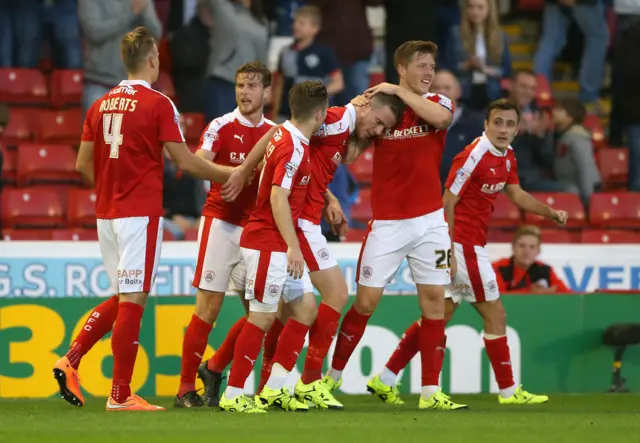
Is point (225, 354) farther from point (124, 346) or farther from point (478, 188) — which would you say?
point (478, 188)

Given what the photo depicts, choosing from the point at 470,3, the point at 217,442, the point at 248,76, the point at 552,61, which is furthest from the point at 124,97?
the point at 552,61

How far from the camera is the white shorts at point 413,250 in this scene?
8070 millimetres

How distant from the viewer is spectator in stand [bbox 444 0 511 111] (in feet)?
42.9

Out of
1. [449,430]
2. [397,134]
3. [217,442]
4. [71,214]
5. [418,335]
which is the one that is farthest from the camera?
[71,214]

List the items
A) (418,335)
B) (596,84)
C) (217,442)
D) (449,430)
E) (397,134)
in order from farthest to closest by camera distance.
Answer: (596,84), (418,335), (397,134), (449,430), (217,442)

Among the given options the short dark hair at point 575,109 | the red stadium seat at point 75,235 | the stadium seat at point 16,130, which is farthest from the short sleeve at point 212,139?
the short dark hair at point 575,109

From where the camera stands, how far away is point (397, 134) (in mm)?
8062

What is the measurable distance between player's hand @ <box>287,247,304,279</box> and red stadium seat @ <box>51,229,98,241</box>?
499 centimetres

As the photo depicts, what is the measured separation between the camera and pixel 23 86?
45.0ft

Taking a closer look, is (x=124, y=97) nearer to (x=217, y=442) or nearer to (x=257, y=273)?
(x=257, y=273)

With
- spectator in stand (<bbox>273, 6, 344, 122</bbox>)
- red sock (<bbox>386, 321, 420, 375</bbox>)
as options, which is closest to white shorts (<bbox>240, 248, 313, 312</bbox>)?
red sock (<bbox>386, 321, 420, 375</bbox>)

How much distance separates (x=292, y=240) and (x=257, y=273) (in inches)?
12.9

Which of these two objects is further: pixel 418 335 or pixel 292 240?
pixel 418 335

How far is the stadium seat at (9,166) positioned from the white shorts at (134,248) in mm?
5509
